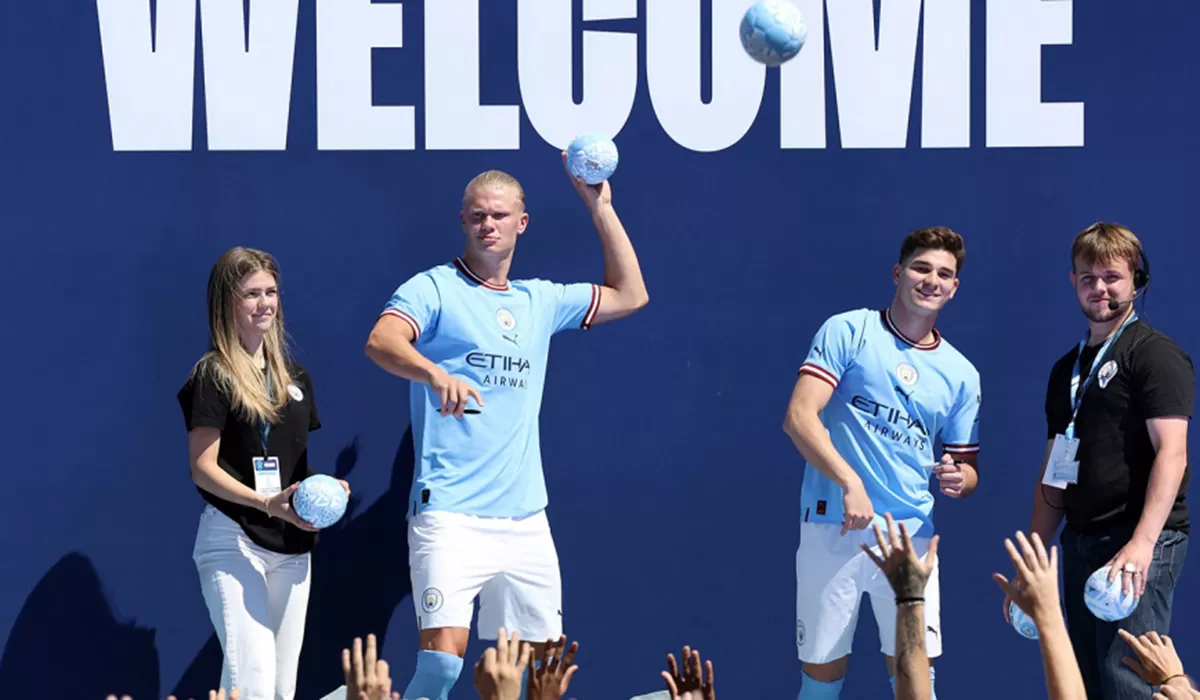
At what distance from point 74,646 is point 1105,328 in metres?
3.62

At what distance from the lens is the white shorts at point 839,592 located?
180 inches

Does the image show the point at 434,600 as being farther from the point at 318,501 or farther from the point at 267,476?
the point at 267,476

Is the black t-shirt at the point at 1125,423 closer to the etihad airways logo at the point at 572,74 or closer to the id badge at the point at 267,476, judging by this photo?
the etihad airways logo at the point at 572,74

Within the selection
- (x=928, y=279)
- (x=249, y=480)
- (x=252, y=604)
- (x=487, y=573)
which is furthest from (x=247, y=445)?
(x=928, y=279)

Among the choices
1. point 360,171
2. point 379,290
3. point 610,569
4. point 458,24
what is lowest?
point 610,569

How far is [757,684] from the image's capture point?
5.34 m

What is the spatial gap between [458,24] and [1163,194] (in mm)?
2552

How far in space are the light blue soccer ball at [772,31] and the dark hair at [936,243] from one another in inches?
27.2

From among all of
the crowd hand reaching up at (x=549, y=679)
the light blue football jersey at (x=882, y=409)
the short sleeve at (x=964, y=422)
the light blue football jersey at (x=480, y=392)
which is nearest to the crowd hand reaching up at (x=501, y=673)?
the crowd hand reaching up at (x=549, y=679)

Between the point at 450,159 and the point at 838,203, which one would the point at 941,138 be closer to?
the point at 838,203

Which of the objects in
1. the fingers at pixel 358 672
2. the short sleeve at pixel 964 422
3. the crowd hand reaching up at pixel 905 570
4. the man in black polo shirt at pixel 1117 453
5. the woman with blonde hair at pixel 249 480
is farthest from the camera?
the short sleeve at pixel 964 422

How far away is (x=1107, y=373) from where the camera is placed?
175 inches

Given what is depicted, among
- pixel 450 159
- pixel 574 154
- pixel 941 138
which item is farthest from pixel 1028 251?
pixel 450 159

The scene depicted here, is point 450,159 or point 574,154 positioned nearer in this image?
point 574,154
